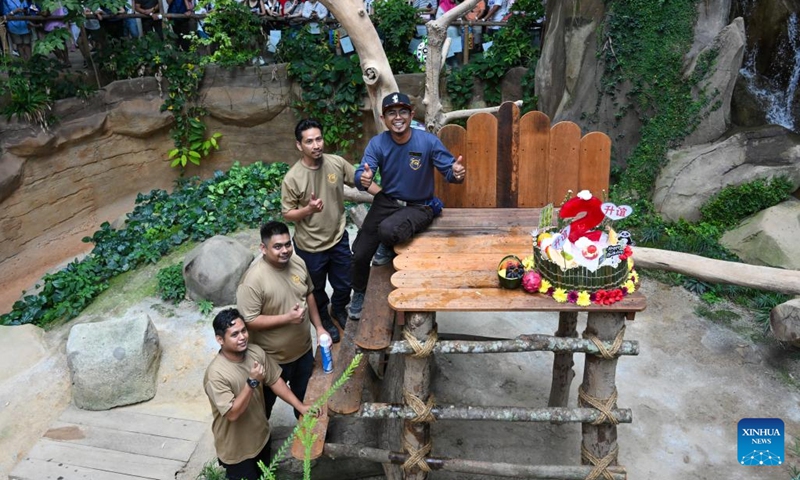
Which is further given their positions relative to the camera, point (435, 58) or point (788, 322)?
point (435, 58)

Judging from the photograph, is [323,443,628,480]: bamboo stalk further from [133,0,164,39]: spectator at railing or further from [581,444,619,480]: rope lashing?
[133,0,164,39]: spectator at railing

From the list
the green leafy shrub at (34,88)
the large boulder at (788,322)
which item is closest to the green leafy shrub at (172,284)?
the green leafy shrub at (34,88)

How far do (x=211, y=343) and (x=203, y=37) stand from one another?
231 inches

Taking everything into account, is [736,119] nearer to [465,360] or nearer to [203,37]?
[465,360]

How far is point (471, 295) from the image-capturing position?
10.6 feet

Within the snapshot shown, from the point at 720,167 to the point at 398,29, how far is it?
4.82 metres

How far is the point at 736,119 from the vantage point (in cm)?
817

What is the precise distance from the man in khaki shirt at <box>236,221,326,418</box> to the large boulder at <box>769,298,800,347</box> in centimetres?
365

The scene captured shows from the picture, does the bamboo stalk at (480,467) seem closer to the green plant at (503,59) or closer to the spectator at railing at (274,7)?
the green plant at (503,59)

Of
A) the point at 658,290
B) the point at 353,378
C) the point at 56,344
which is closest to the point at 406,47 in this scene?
the point at 658,290

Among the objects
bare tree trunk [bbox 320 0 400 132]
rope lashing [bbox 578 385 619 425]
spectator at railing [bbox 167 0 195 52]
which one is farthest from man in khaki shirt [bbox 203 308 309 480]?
spectator at railing [bbox 167 0 195 52]

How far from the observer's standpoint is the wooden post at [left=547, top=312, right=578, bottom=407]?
177 inches

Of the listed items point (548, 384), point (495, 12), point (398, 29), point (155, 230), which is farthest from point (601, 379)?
point (495, 12)

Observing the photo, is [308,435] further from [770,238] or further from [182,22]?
[182,22]
